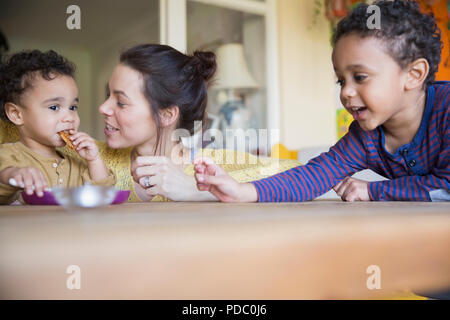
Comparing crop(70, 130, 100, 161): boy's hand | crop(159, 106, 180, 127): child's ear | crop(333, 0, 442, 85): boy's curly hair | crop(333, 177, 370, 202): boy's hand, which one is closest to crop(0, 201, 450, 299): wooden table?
crop(333, 177, 370, 202): boy's hand

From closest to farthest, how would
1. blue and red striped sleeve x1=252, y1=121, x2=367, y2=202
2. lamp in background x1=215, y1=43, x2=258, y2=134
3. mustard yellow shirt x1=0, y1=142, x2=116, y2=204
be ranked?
blue and red striped sleeve x1=252, y1=121, x2=367, y2=202 < mustard yellow shirt x1=0, y1=142, x2=116, y2=204 < lamp in background x1=215, y1=43, x2=258, y2=134

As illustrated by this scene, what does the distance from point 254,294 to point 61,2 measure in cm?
423

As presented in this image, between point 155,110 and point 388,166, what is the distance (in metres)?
0.70

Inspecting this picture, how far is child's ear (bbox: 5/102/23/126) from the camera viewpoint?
1.22 m

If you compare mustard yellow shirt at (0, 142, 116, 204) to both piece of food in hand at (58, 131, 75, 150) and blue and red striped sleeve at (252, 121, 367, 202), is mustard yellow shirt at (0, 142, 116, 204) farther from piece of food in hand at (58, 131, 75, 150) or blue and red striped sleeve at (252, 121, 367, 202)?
blue and red striped sleeve at (252, 121, 367, 202)

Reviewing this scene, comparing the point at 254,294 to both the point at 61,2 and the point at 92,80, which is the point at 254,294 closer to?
the point at 61,2

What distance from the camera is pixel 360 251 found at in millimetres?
366

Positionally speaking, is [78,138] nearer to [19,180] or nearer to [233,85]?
[19,180]

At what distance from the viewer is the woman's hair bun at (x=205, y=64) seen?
1.37 metres

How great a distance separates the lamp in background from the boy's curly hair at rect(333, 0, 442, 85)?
1.94 meters

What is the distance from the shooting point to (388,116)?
962 millimetres

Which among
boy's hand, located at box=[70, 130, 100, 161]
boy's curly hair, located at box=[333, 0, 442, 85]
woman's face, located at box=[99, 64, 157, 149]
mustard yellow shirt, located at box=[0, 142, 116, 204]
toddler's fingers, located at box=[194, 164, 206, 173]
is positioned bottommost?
toddler's fingers, located at box=[194, 164, 206, 173]

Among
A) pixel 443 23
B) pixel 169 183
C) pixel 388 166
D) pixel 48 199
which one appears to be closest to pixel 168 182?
pixel 169 183
